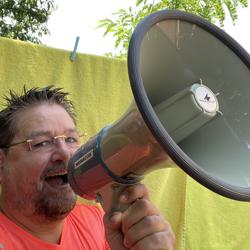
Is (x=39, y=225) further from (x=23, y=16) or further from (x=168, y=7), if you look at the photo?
(x=23, y=16)

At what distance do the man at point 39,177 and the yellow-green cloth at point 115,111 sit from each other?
20cm

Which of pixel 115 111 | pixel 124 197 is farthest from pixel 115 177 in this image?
pixel 115 111

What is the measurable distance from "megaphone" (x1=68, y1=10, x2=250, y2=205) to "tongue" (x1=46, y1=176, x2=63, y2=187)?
1.19 ft

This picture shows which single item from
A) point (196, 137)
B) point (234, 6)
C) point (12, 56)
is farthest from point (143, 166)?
point (234, 6)

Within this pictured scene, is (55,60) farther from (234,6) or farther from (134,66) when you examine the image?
(234,6)

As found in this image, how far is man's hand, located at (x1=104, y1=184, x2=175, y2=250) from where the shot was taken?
44.3 inches

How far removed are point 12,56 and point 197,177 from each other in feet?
4.20

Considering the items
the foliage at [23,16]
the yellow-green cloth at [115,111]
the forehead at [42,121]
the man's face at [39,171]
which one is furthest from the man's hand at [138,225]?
the foliage at [23,16]

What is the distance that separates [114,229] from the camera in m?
1.21

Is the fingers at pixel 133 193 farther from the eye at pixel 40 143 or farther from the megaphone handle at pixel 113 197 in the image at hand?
the eye at pixel 40 143

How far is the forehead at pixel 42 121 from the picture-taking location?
5.61 ft

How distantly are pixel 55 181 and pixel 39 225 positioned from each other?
17 centimetres

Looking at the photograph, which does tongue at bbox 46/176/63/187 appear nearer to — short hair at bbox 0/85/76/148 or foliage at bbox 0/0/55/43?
short hair at bbox 0/85/76/148

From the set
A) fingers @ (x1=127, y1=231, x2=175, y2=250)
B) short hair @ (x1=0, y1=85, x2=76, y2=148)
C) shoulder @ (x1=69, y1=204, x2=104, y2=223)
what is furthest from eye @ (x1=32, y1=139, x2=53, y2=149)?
fingers @ (x1=127, y1=231, x2=175, y2=250)
